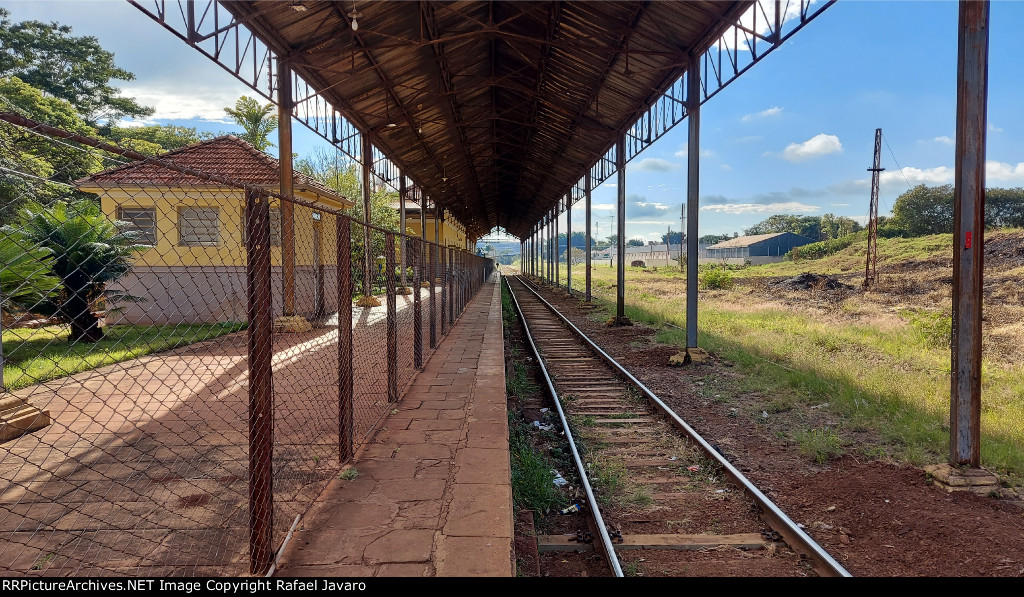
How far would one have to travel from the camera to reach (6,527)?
133 inches

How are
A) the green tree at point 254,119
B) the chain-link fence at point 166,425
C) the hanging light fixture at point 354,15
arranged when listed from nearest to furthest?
the chain-link fence at point 166,425, the hanging light fixture at point 354,15, the green tree at point 254,119

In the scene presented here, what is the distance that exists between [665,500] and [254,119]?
3025 centimetres

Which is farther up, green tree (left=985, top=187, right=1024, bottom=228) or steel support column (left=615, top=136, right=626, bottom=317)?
green tree (left=985, top=187, right=1024, bottom=228)

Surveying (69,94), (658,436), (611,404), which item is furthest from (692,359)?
(69,94)

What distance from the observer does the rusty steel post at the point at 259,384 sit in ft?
8.50

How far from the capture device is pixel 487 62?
16266mm

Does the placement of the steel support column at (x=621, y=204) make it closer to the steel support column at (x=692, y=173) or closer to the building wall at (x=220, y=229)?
the steel support column at (x=692, y=173)

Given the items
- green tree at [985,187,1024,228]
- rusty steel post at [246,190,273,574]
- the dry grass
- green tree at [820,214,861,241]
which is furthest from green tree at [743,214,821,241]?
rusty steel post at [246,190,273,574]

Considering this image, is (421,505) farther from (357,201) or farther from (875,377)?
(357,201)

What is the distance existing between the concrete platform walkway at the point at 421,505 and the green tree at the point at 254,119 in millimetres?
27566

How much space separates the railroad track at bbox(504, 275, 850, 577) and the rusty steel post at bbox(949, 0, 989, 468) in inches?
72.4

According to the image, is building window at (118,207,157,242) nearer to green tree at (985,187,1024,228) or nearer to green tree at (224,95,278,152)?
green tree at (224,95,278,152)

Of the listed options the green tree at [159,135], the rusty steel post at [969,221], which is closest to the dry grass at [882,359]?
the rusty steel post at [969,221]

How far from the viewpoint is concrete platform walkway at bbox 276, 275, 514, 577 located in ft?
9.28
